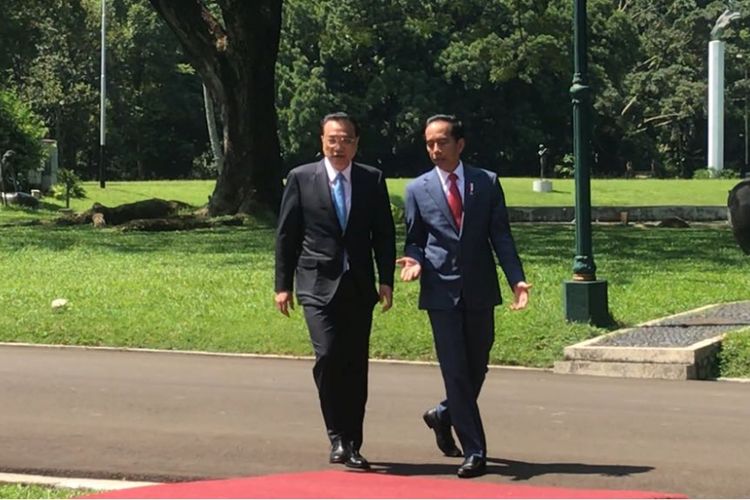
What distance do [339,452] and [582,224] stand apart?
616 centimetres

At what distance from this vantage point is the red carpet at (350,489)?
5.71 metres

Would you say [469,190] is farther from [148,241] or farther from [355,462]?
[148,241]

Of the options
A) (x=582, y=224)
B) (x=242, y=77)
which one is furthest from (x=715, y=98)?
(x=582, y=224)

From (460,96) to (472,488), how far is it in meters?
66.1

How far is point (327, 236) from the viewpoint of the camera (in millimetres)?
6477

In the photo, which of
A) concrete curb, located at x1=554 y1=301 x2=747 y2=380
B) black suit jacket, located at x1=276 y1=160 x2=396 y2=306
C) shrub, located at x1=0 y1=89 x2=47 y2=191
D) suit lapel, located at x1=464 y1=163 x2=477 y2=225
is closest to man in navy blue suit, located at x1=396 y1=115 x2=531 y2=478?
suit lapel, located at x1=464 y1=163 x2=477 y2=225

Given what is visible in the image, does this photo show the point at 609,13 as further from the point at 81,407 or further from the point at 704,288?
the point at 81,407

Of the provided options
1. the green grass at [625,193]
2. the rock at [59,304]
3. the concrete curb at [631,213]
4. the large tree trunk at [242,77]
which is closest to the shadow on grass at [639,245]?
the large tree trunk at [242,77]

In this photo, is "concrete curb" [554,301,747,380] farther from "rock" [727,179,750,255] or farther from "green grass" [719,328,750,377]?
"rock" [727,179,750,255]

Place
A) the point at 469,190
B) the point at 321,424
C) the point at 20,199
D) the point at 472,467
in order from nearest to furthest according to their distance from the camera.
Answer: the point at 472,467 < the point at 469,190 < the point at 321,424 < the point at 20,199

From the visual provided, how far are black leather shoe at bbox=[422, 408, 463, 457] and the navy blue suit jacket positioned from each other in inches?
31.1

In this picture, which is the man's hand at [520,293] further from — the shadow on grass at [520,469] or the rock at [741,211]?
the rock at [741,211]

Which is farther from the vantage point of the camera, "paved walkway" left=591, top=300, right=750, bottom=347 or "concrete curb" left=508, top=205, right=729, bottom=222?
"concrete curb" left=508, top=205, right=729, bottom=222

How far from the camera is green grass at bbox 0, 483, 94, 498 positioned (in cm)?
592
